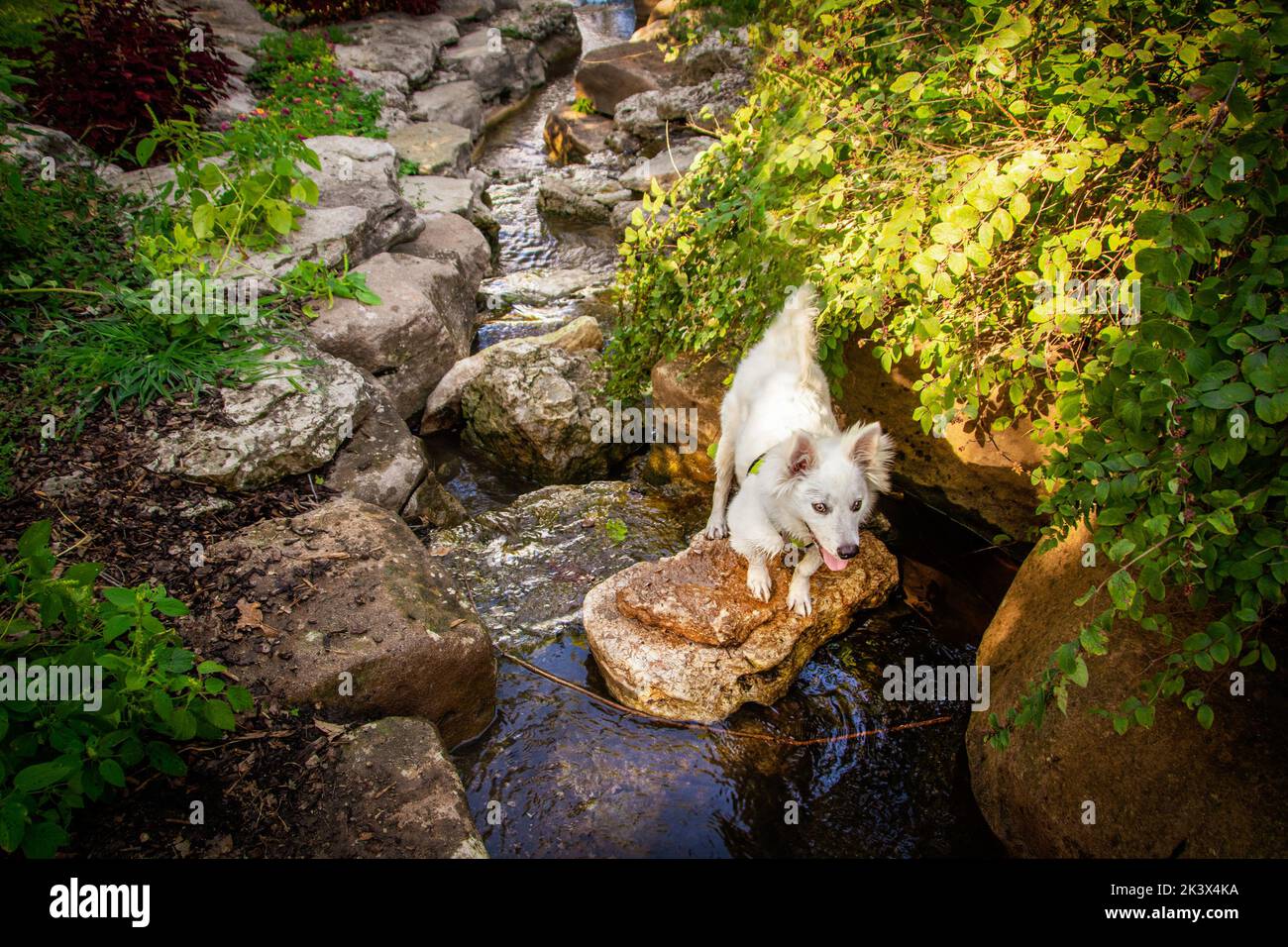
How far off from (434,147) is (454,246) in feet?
12.9

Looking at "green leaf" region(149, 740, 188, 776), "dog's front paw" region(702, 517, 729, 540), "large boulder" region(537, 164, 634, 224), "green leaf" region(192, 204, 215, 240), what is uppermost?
"large boulder" region(537, 164, 634, 224)

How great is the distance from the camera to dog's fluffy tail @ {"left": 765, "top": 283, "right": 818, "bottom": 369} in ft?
12.8

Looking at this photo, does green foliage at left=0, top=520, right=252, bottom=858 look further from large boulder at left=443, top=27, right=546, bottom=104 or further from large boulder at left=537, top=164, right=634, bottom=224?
large boulder at left=443, top=27, right=546, bottom=104

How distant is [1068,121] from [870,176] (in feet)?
3.38

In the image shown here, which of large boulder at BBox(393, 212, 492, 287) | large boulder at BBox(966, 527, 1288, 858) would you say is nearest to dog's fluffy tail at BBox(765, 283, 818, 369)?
large boulder at BBox(966, 527, 1288, 858)

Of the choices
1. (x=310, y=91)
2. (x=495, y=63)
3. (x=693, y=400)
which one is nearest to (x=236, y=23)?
(x=310, y=91)

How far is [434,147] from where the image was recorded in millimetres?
10938

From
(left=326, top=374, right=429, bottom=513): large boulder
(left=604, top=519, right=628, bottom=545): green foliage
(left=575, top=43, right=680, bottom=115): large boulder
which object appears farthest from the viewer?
(left=575, top=43, right=680, bottom=115): large boulder

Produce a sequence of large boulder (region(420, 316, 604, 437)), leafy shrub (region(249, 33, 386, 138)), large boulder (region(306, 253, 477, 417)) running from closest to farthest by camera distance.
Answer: large boulder (region(306, 253, 477, 417)) → large boulder (region(420, 316, 604, 437)) → leafy shrub (region(249, 33, 386, 138))

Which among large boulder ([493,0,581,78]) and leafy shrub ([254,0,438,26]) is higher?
large boulder ([493,0,581,78])

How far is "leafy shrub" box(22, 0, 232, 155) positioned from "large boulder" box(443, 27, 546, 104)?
9.05 m

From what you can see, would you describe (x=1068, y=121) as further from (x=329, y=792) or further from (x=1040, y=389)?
(x=329, y=792)
